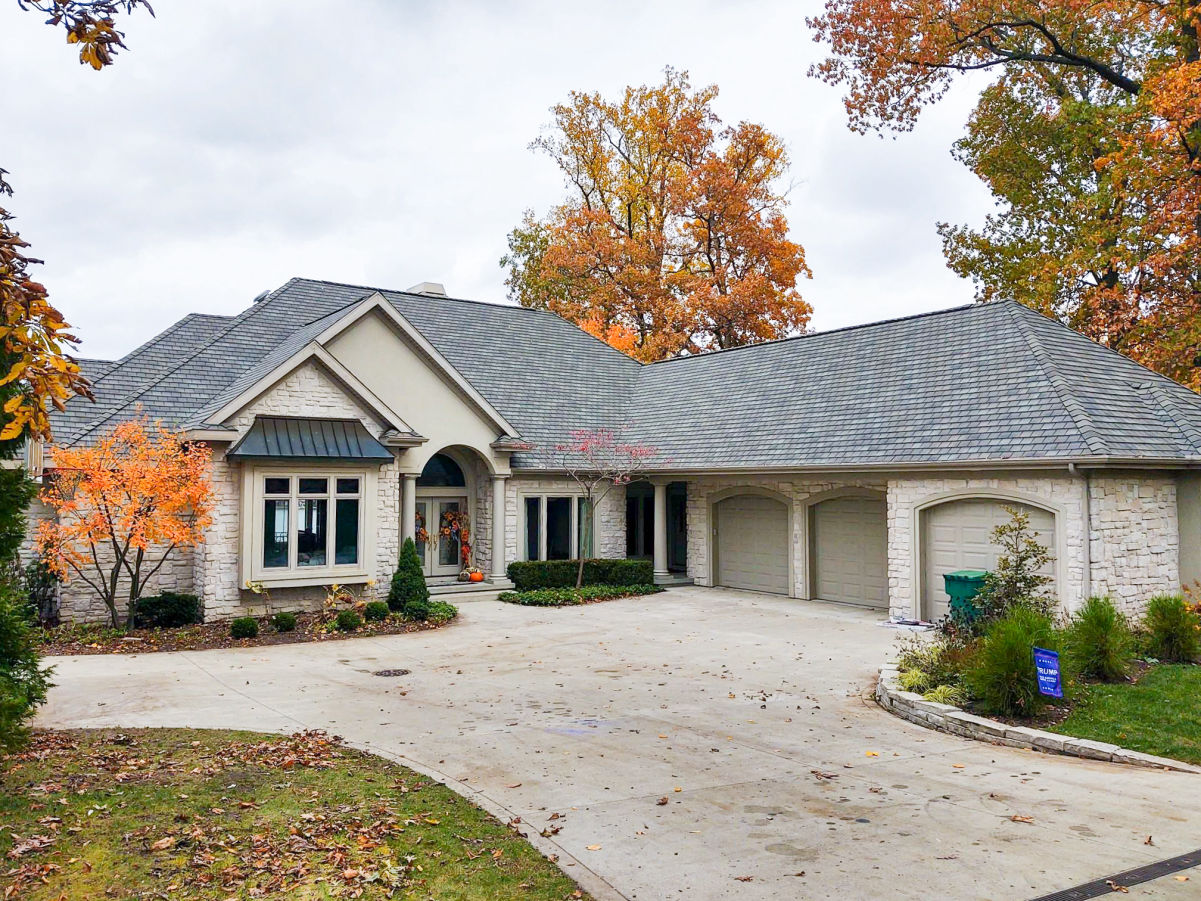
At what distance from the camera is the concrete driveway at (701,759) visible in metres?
5.66

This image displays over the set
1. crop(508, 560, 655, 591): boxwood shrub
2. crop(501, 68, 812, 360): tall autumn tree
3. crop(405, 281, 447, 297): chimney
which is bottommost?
crop(508, 560, 655, 591): boxwood shrub

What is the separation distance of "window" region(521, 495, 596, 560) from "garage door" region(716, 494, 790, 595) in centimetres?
327

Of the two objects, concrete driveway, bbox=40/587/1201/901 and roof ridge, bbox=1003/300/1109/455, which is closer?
concrete driveway, bbox=40/587/1201/901

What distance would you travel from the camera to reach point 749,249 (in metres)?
37.4

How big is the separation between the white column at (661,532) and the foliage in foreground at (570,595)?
42.0 inches

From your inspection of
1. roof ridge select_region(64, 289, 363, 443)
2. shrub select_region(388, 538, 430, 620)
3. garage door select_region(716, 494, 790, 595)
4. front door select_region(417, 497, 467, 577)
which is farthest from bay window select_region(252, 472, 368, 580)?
garage door select_region(716, 494, 790, 595)

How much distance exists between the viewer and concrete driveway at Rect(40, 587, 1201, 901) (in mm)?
5660

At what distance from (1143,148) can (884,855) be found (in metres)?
22.7

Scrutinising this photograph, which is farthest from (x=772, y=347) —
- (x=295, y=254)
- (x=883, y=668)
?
(x=295, y=254)

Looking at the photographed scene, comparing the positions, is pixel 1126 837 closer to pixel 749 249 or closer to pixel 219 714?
pixel 219 714

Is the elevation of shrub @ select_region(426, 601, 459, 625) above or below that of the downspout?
below

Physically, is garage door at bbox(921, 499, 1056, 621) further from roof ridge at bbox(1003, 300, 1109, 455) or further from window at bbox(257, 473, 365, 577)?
window at bbox(257, 473, 365, 577)

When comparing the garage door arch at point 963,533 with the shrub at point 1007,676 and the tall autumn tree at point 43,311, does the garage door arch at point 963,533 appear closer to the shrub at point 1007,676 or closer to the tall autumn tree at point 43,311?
the shrub at point 1007,676

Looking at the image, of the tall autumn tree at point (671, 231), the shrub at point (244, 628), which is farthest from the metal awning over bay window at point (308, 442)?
the tall autumn tree at point (671, 231)
